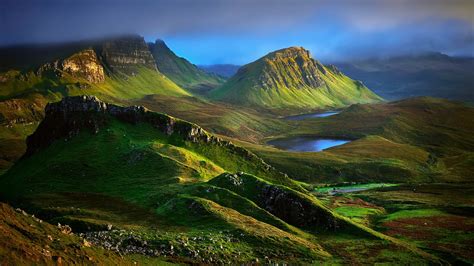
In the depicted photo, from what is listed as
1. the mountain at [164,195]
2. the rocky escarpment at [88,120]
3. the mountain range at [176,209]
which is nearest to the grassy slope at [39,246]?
the mountain range at [176,209]

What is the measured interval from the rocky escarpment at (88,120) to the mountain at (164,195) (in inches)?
12.6

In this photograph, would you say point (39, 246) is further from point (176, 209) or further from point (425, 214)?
point (425, 214)

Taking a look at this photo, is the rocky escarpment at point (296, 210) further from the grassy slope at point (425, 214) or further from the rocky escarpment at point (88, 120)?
the rocky escarpment at point (88, 120)

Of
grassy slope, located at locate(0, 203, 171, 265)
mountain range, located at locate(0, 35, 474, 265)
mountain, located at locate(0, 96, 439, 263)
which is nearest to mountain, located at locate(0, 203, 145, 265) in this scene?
grassy slope, located at locate(0, 203, 171, 265)

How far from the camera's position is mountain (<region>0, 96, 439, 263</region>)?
2982 inches

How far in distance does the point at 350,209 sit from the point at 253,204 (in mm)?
49805

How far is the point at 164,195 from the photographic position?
105m

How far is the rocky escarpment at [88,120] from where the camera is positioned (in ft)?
474

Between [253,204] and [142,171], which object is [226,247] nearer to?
[253,204]

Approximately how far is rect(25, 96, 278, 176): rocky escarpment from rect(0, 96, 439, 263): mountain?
319 millimetres

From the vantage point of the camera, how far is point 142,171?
125562 millimetres

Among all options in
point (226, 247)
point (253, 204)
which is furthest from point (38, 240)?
point (253, 204)

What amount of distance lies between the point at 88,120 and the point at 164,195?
52.3 m

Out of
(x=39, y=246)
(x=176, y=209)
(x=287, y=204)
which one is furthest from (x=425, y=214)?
(x=39, y=246)
